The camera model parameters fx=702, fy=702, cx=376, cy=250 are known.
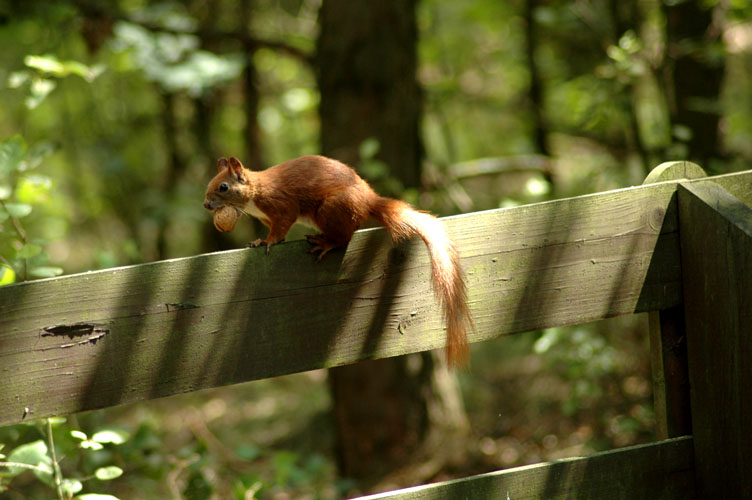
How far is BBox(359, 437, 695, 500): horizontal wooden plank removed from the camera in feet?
5.35

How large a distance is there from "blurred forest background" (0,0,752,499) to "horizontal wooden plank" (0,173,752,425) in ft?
1.91

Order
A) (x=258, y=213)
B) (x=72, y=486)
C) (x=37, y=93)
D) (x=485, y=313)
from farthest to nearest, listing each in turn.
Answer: (x=37, y=93) < (x=258, y=213) < (x=72, y=486) < (x=485, y=313)

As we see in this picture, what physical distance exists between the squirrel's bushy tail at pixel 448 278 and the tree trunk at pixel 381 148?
→ 2.01 meters

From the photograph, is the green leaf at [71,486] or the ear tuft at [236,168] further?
the ear tuft at [236,168]

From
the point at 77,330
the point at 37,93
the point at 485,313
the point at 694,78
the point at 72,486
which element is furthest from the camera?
the point at 694,78

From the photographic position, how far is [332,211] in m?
1.94

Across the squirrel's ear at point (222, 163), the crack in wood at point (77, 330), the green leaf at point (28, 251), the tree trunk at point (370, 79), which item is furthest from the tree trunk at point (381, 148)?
the crack in wood at point (77, 330)

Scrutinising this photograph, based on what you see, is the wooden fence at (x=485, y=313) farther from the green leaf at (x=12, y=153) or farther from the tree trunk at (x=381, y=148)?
the tree trunk at (x=381, y=148)

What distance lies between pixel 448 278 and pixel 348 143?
7.13 feet

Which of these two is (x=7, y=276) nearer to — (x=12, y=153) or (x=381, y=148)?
(x=12, y=153)

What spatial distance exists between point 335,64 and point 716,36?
206 centimetres

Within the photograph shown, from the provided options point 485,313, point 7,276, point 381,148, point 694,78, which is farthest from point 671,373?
point 694,78

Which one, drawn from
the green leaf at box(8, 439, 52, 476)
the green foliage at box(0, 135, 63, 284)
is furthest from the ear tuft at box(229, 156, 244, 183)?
the green leaf at box(8, 439, 52, 476)

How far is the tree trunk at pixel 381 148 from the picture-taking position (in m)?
3.61
